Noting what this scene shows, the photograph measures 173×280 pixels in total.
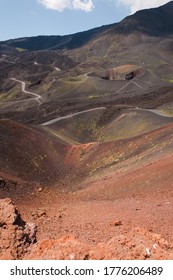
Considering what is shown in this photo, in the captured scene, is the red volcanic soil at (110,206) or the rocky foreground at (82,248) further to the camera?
the red volcanic soil at (110,206)

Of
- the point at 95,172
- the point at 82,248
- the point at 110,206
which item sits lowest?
the point at 95,172

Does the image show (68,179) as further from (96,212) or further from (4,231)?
(4,231)

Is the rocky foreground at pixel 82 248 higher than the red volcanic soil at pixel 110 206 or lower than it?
higher

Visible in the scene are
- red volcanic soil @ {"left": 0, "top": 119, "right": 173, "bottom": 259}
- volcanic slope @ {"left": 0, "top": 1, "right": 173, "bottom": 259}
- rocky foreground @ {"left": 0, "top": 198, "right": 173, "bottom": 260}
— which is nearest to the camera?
rocky foreground @ {"left": 0, "top": 198, "right": 173, "bottom": 260}

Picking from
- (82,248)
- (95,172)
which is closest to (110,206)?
(82,248)

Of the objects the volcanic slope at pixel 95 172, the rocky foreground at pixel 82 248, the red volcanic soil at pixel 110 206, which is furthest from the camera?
the volcanic slope at pixel 95 172

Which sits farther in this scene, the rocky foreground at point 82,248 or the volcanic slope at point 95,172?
the volcanic slope at point 95,172

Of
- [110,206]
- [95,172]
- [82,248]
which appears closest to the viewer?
[82,248]

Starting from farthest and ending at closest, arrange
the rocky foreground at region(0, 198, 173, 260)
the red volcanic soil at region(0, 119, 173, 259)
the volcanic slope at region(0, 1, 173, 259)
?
the volcanic slope at region(0, 1, 173, 259) < the red volcanic soil at region(0, 119, 173, 259) < the rocky foreground at region(0, 198, 173, 260)

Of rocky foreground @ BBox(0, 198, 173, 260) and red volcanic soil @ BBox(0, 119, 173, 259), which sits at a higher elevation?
rocky foreground @ BBox(0, 198, 173, 260)

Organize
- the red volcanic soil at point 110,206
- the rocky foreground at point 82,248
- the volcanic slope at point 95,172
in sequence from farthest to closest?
Answer: the volcanic slope at point 95,172, the red volcanic soil at point 110,206, the rocky foreground at point 82,248

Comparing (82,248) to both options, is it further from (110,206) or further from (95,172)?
(95,172)
